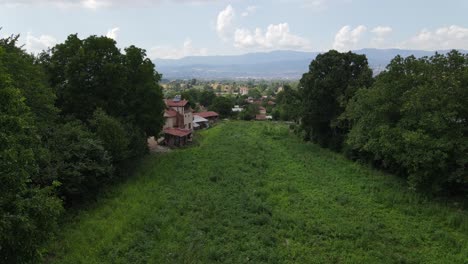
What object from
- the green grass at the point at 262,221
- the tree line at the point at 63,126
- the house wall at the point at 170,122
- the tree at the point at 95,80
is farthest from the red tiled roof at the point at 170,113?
the green grass at the point at 262,221

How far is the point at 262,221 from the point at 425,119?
10.2m

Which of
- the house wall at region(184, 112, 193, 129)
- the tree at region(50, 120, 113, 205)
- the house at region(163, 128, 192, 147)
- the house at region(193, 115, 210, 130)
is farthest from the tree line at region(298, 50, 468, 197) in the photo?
the house at region(193, 115, 210, 130)

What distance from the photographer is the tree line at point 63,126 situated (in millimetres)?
9008

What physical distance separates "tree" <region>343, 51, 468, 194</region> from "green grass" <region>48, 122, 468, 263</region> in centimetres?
178

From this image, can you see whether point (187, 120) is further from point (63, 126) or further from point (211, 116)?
point (63, 126)

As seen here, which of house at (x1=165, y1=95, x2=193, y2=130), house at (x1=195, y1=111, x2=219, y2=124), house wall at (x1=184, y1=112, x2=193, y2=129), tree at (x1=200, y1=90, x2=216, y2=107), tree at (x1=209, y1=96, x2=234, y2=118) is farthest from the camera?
tree at (x1=200, y1=90, x2=216, y2=107)

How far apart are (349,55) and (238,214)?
2284cm

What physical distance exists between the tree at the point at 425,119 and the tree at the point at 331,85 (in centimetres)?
869

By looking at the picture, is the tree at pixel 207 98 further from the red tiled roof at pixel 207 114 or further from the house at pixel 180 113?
the house at pixel 180 113

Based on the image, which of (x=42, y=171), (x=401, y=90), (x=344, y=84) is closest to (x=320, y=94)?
(x=344, y=84)

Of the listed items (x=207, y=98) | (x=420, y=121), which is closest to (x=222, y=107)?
(x=207, y=98)

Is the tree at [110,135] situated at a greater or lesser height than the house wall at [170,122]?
greater

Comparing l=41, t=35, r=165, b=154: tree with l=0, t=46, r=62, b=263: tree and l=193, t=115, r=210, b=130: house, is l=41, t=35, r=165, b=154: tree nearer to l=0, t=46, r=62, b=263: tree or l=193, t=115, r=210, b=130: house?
l=0, t=46, r=62, b=263: tree

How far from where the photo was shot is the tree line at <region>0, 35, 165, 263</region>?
29.6 ft
